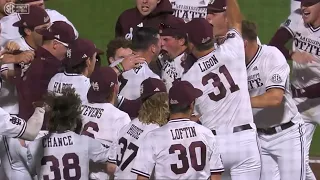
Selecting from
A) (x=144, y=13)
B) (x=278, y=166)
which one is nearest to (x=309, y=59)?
(x=278, y=166)

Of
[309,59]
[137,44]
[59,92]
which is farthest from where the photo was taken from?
[309,59]

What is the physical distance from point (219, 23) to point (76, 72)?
87 centimetres

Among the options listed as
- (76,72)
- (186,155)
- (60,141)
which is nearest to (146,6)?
(76,72)

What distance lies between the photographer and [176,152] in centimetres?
421

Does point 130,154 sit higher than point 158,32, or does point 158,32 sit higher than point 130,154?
point 158,32

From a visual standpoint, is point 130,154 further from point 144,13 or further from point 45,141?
point 144,13

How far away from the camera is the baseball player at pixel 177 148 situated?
4.21 meters

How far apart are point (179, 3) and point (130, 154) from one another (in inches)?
66.8

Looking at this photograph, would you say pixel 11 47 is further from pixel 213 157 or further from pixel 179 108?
pixel 213 157

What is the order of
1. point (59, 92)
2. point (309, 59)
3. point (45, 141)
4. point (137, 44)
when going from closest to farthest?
point (45, 141)
point (59, 92)
point (137, 44)
point (309, 59)

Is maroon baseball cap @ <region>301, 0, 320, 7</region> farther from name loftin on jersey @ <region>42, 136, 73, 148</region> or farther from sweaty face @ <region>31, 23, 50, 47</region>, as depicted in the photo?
name loftin on jersey @ <region>42, 136, 73, 148</region>

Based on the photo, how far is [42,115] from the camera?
4418 mm

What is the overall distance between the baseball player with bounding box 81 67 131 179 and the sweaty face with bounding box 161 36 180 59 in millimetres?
569

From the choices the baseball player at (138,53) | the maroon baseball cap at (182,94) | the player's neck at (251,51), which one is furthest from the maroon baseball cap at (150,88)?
the player's neck at (251,51)
